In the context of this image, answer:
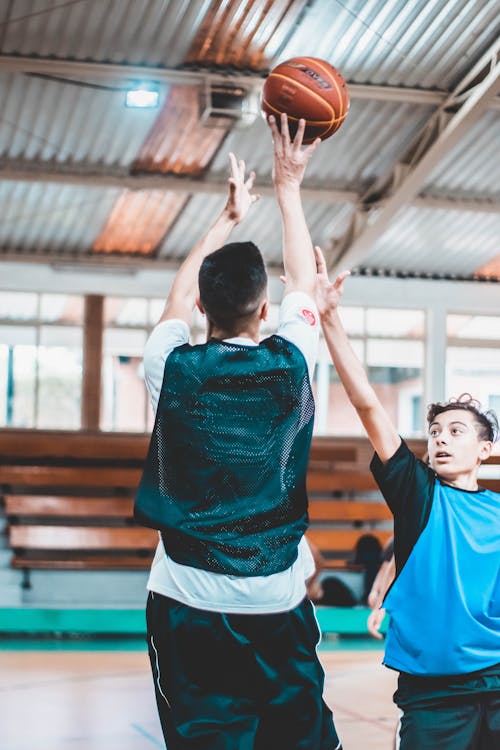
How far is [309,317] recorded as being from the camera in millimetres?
2639

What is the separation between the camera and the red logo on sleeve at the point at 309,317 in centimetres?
263

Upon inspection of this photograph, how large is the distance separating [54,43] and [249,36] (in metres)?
2.03

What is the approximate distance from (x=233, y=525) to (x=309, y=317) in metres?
0.51

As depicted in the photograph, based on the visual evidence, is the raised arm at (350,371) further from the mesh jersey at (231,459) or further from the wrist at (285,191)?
the mesh jersey at (231,459)

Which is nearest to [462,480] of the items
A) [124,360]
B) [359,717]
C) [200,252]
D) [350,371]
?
[350,371]

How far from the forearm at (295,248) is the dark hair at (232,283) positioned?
12cm

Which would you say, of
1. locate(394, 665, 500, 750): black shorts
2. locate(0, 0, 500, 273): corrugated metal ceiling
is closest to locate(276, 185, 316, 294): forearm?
locate(394, 665, 500, 750): black shorts

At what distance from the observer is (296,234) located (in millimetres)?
2750

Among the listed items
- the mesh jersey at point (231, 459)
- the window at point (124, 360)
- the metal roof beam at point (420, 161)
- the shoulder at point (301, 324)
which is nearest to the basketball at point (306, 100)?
the shoulder at point (301, 324)

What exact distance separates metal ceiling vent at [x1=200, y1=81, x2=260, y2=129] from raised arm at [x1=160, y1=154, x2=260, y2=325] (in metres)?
9.53

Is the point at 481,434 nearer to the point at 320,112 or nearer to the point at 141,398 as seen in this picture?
the point at 320,112

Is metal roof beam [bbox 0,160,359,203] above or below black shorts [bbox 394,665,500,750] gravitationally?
above

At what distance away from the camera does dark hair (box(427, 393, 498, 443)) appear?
11.0ft

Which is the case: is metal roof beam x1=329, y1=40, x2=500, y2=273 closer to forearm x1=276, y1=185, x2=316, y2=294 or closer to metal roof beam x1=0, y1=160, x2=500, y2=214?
metal roof beam x1=0, y1=160, x2=500, y2=214
